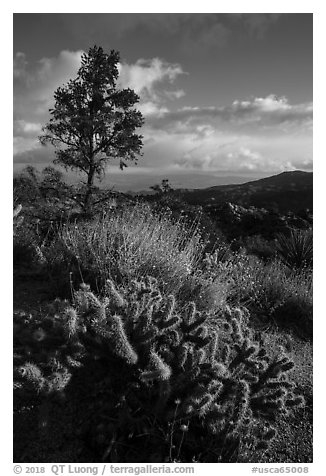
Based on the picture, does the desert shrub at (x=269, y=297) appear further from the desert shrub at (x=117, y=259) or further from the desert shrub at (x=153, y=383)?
the desert shrub at (x=153, y=383)

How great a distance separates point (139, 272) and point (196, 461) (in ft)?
8.18

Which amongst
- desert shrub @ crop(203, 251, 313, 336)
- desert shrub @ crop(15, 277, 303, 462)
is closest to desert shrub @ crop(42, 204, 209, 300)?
desert shrub @ crop(203, 251, 313, 336)

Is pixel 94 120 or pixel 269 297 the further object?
pixel 94 120

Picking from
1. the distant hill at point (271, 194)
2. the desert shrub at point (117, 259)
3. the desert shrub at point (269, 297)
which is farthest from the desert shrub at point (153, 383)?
the distant hill at point (271, 194)

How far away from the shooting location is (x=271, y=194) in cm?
2098

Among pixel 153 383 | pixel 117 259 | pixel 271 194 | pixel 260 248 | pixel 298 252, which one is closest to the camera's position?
pixel 153 383

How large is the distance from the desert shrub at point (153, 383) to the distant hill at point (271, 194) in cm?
1295

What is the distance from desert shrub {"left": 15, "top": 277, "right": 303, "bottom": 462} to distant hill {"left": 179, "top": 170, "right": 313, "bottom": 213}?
1295 cm

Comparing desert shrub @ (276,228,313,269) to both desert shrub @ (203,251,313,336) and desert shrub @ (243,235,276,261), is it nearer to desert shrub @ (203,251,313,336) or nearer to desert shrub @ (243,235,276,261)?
desert shrub @ (243,235,276,261)

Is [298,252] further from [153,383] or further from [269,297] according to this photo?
[153,383]

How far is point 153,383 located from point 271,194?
19180mm

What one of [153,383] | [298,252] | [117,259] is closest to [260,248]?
[298,252]

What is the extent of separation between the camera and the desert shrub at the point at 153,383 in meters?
2.75
